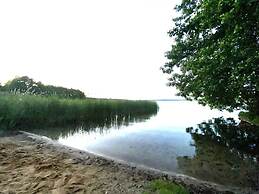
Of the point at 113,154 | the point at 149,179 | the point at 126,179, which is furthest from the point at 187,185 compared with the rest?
the point at 113,154

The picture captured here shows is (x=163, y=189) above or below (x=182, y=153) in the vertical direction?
above

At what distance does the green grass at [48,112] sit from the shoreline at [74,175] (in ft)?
18.0

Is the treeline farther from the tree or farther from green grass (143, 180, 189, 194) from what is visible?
green grass (143, 180, 189, 194)

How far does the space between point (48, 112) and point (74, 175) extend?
461 inches

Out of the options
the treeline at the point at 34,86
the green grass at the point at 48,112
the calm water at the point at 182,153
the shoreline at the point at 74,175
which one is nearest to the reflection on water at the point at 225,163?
the calm water at the point at 182,153

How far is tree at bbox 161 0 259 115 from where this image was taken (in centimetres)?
1110

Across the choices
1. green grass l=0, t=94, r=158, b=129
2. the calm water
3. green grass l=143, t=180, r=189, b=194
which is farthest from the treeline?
green grass l=143, t=180, r=189, b=194

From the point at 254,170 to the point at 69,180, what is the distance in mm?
6133

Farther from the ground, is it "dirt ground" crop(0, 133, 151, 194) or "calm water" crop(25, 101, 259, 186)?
"dirt ground" crop(0, 133, 151, 194)

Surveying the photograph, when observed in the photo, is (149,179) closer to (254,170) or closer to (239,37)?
(254,170)

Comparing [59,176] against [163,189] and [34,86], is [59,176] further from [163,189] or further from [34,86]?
[34,86]

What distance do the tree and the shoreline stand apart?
248 inches

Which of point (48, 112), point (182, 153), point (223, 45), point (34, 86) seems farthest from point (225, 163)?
point (34, 86)

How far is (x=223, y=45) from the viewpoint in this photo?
12.2 meters
